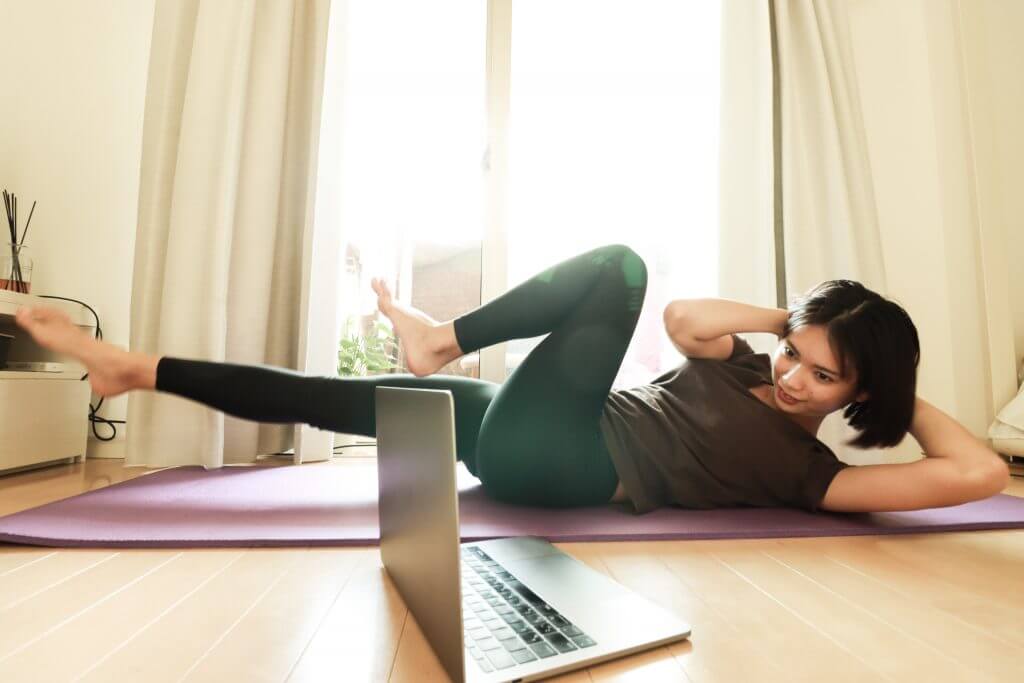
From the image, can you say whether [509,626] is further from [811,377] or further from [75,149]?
[75,149]

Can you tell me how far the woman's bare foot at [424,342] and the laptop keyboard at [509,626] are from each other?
523mm

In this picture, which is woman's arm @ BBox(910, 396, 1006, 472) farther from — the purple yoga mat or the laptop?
the laptop

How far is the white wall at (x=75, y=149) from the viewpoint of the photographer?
2.13 metres

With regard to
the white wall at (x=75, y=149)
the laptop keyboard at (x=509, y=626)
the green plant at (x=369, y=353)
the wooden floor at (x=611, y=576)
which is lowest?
the wooden floor at (x=611, y=576)

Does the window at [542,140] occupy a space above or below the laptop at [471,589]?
above

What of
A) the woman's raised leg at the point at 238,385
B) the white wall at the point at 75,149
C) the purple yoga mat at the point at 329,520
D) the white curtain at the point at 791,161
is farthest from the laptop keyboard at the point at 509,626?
the white wall at the point at 75,149

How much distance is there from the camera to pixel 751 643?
2.20 feet

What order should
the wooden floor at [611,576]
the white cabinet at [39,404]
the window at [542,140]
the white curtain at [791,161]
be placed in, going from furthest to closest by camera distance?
the window at [542,140], the white curtain at [791,161], the white cabinet at [39,404], the wooden floor at [611,576]

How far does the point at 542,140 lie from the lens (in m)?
2.86

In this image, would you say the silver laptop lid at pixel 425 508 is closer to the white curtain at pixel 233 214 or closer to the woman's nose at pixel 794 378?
the woman's nose at pixel 794 378

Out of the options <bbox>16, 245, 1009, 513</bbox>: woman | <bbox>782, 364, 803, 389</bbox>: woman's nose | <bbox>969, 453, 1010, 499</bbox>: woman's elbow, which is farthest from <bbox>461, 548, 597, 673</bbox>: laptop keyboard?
<bbox>969, 453, 1010, 499</bbox>: woman's elbow

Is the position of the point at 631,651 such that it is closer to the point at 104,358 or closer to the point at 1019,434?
the point at 104,358

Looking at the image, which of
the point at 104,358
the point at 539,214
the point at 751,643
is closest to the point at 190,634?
the point at 751,643

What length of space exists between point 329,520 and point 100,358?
600mm
